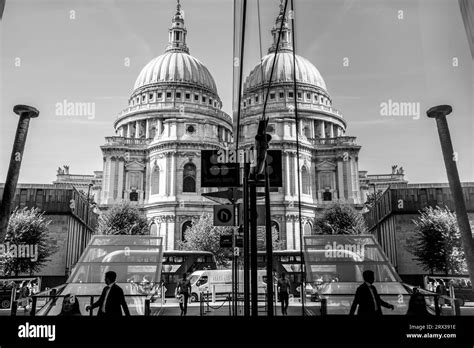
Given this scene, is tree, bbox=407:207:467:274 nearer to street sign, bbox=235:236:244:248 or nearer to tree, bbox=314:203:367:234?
street sign, bbox=235:236:244:248

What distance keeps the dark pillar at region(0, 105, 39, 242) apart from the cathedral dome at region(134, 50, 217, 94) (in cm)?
6233

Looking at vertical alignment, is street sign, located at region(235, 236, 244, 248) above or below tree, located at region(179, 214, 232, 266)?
below

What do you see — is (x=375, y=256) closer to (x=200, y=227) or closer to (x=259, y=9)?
(x=259, y=9)

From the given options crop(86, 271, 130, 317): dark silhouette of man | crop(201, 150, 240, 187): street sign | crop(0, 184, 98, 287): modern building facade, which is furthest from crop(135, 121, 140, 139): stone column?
crop(86, 271, 130, 317): dark silhouette of man

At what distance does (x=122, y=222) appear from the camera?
3988 cm

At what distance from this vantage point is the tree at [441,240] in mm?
2844

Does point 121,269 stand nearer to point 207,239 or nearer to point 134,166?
point 207,239

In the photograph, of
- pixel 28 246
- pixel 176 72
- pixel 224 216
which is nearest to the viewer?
pixel 224 216

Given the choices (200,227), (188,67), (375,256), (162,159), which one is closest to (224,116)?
(188,67)

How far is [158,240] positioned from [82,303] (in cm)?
497

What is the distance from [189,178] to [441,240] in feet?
155

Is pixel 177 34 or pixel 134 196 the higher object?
pixel 177 34

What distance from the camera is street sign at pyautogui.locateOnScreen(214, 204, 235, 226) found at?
8141 millimetres

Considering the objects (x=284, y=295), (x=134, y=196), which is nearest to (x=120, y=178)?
(x=134, y=196)
